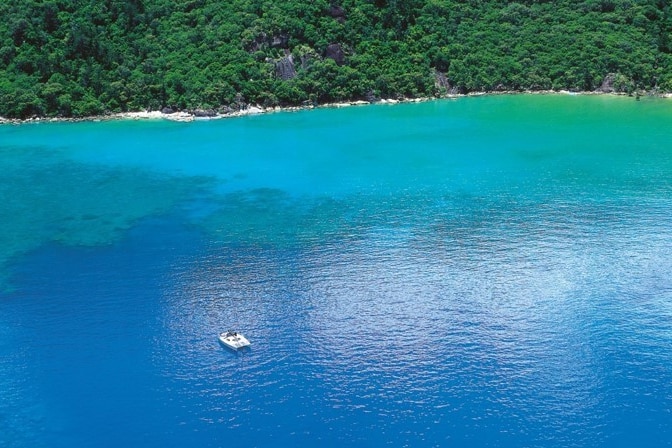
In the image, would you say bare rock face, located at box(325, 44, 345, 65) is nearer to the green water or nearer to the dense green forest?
the dense green forest

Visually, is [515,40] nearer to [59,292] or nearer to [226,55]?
[226,55]

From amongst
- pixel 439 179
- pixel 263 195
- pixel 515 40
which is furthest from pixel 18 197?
pixel 515 40

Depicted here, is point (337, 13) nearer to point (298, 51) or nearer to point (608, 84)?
point (298, 51)

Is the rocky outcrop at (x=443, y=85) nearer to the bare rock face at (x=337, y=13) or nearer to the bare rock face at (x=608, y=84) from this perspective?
the bare rock face at (x=337, y=13)

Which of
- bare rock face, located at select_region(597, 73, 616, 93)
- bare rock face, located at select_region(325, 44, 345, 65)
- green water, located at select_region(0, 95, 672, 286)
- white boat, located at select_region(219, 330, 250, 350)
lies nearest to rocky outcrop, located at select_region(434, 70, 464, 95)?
green water, located at select_region(0, 95, 672, 286)

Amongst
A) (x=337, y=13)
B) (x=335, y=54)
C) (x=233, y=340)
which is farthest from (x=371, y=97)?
(x=233, y=340)

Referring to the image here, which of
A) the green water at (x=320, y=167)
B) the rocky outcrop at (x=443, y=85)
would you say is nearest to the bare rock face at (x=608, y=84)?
the green water at (x=320, y=167)
